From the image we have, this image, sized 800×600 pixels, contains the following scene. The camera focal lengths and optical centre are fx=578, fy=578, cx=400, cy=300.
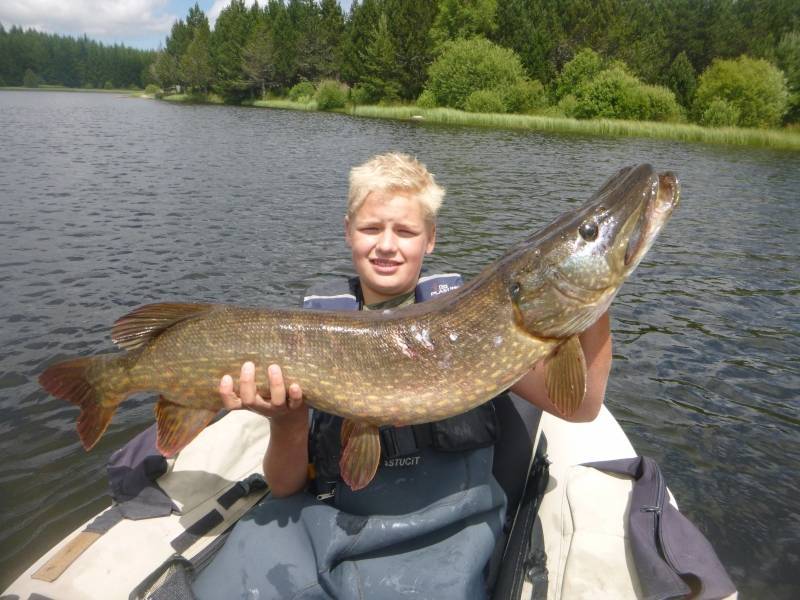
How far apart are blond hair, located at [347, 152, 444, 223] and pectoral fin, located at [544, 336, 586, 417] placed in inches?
36.5

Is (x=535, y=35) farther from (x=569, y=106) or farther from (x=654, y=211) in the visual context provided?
(x=654, y=211)

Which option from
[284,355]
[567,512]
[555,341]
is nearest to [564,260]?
[555,341]

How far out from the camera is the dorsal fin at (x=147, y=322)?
224 cm

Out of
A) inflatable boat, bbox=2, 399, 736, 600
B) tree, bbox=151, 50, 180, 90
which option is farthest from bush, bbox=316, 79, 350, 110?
inflatable boat, bbox=2, 399, 736, 600

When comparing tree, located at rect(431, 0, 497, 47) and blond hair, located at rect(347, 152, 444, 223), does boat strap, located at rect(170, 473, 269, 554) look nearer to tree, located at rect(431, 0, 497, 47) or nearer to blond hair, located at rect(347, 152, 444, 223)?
blond hair, located at rect(347, 152, 444, 223)

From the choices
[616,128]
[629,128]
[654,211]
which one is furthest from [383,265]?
[616,128]

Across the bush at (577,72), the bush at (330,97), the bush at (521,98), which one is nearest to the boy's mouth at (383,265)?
the bush at (521,98)

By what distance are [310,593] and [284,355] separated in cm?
84

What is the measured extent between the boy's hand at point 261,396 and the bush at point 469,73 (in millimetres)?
42265

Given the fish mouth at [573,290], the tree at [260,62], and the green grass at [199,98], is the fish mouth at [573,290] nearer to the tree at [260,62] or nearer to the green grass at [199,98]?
the tree at [260,62]

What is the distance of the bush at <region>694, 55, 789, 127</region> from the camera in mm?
35094

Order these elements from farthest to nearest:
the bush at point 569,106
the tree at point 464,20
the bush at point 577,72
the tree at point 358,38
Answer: the tree at point 358,38
the tree at point 464,20
the bush at point 577,72
the bush at point 569,106

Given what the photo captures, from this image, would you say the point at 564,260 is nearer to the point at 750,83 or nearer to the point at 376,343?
Result: the point at 376,343

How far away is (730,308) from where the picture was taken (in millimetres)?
7473
